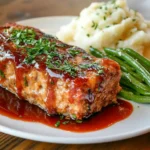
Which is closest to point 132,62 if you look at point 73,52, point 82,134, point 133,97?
point 133,97

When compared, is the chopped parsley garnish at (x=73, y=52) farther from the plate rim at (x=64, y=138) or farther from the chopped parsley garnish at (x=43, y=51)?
the plate rim at (x=64, y=138)

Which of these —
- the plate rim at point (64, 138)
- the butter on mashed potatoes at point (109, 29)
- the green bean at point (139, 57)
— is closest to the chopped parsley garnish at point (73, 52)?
the green bean at point (139, 57)

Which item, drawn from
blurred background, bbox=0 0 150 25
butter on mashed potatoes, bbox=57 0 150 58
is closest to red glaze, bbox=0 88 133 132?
butter on mashed potatoes, bbox=57 0 150 58

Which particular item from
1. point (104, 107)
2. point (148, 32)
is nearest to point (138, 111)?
point (104, 107)

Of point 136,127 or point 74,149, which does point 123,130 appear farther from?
point 74,149

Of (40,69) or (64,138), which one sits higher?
(40,69)

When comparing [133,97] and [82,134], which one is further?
[133,97]

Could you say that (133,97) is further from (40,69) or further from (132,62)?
(40,69)
